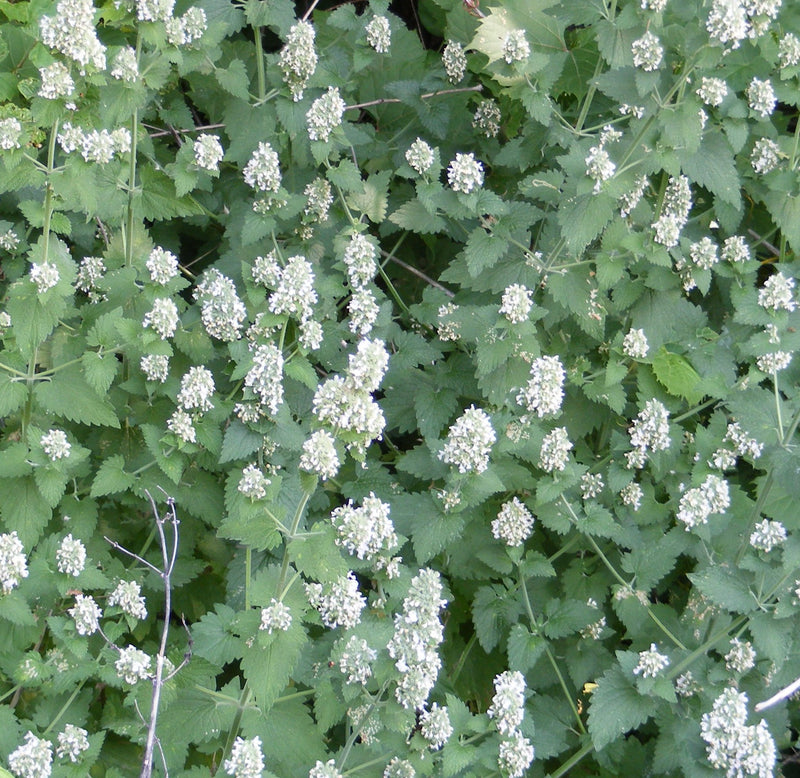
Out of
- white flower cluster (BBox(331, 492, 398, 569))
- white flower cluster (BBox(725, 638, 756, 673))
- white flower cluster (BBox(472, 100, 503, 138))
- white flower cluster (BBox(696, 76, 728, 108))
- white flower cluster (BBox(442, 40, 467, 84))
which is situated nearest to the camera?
white flower cluster (BBox(331, 492, 398, 569))

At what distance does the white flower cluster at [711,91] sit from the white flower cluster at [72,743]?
2.80 m

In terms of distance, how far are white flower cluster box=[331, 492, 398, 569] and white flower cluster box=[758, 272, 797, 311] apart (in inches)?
64.9

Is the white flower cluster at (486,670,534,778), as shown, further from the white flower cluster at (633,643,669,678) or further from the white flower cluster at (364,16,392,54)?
the white flower cluster at (364,16,392,54)

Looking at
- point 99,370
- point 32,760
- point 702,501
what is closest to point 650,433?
point 702,501

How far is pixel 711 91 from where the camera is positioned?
3297 mm

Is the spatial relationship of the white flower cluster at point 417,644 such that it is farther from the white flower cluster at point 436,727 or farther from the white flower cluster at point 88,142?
the white flower cluster at point 88,142

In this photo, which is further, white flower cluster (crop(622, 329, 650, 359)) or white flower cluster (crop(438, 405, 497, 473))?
white flower cluster (crop(622, 329, 650, 359))

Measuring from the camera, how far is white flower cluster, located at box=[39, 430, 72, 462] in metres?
2.99

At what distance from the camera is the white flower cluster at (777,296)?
340cm

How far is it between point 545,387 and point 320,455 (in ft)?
3.42

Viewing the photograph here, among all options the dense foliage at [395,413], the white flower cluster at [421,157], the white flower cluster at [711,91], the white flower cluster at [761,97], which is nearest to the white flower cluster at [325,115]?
the dense foliage at [395,413]

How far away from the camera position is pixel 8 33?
386 cm

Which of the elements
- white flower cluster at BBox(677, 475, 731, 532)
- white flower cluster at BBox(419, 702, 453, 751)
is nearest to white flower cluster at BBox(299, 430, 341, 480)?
white flower cluster at BBox(419, 702, 453, 751)

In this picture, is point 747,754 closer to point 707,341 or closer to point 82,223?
point 707,341
